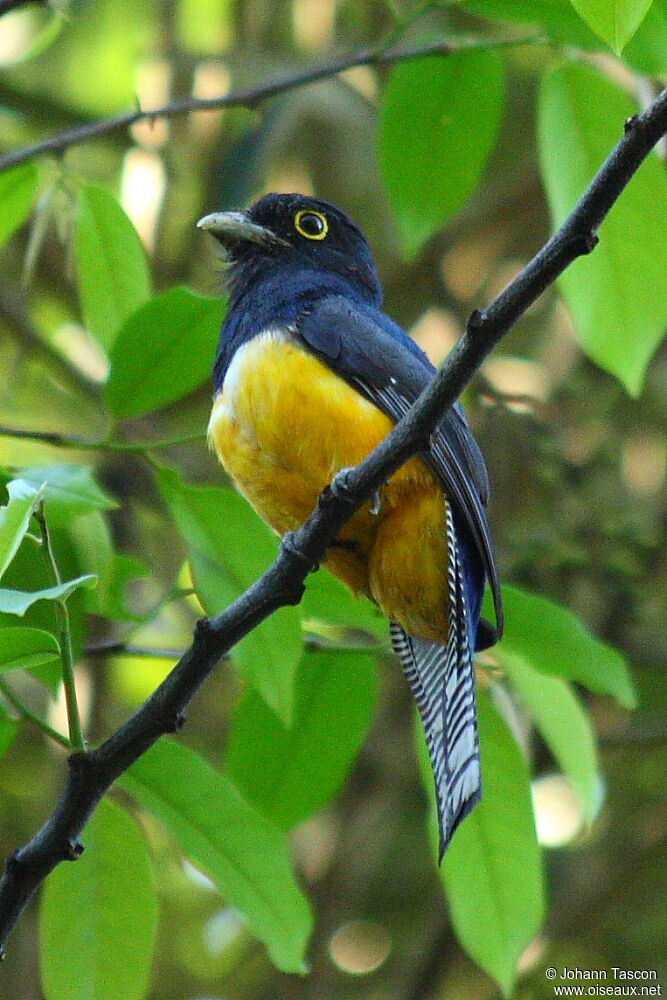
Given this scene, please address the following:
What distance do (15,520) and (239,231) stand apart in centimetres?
199

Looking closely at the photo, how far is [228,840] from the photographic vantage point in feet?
8.20

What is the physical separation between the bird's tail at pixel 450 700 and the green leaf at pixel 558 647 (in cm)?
15

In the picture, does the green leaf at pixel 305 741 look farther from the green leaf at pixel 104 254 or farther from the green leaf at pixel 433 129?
the green leaf at pixel 433 129

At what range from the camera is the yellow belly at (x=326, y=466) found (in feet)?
10.1

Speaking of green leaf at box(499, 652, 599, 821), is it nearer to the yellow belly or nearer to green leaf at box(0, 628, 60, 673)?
the yellow belly

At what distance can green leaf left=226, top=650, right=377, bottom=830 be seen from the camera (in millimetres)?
2971

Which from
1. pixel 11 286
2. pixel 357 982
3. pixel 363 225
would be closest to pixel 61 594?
pixel 357 982

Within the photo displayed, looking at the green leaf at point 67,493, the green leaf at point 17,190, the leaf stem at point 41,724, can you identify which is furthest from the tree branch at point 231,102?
the leaf stem at point 41,724

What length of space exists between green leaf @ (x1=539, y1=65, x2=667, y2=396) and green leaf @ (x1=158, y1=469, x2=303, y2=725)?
2.57ft

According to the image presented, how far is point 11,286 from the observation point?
5.92m

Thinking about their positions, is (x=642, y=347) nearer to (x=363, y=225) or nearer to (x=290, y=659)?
(x=290, y=659)

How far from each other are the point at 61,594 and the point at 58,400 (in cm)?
421

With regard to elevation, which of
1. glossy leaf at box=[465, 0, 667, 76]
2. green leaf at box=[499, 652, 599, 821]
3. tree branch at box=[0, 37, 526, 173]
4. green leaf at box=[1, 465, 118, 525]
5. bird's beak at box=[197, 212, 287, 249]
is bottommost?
green leaf at box=[499, 652, 599, 821]

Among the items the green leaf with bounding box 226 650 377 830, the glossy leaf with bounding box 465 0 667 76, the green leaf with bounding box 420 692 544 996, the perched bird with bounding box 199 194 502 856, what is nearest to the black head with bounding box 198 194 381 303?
the perched bird with bounding box 199 194 502 856
